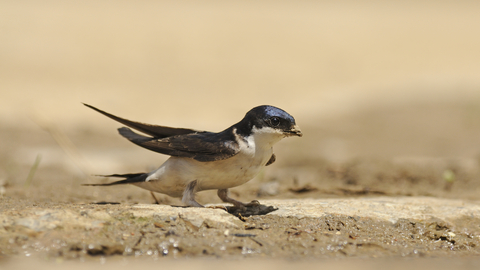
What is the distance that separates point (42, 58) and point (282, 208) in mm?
17344

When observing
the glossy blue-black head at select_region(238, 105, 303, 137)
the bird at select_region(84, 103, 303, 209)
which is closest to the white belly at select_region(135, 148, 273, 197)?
the bird at select_region(84, 103, 303, 209)

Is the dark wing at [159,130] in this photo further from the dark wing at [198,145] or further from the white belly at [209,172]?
the white belly at [209,172]

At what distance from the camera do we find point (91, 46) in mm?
22109

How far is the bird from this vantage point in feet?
14.4

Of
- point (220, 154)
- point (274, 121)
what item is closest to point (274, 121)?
point (274, 121)

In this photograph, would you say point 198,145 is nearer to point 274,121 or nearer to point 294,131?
point 274,121

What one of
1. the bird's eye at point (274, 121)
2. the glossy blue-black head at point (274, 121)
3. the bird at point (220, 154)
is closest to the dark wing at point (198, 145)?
the bird at point (220, 154)

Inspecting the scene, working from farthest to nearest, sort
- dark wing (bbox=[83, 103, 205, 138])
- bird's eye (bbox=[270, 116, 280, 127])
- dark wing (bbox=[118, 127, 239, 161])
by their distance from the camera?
dark wing (bbox=[83, 103, 205, 138]) < bird's eye (bbox=[270, 116, 280, 127]) < dark wing (bbox=[118, 127, 239, 161])

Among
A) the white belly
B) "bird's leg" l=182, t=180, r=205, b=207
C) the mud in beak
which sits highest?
the mud in beak

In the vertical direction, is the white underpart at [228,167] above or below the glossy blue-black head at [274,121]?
below

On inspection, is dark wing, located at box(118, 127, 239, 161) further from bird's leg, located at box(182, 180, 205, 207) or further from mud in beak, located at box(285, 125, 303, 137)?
mud in beak, located at box(285, 125, 303, 137)

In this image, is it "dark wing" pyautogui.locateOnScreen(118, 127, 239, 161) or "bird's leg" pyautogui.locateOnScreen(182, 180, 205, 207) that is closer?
"dark wing" pyautogui.locateOnScreen(118, 127, 239, 161)

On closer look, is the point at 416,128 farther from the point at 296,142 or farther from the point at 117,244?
the point at 117,244

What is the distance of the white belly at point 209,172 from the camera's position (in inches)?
174
